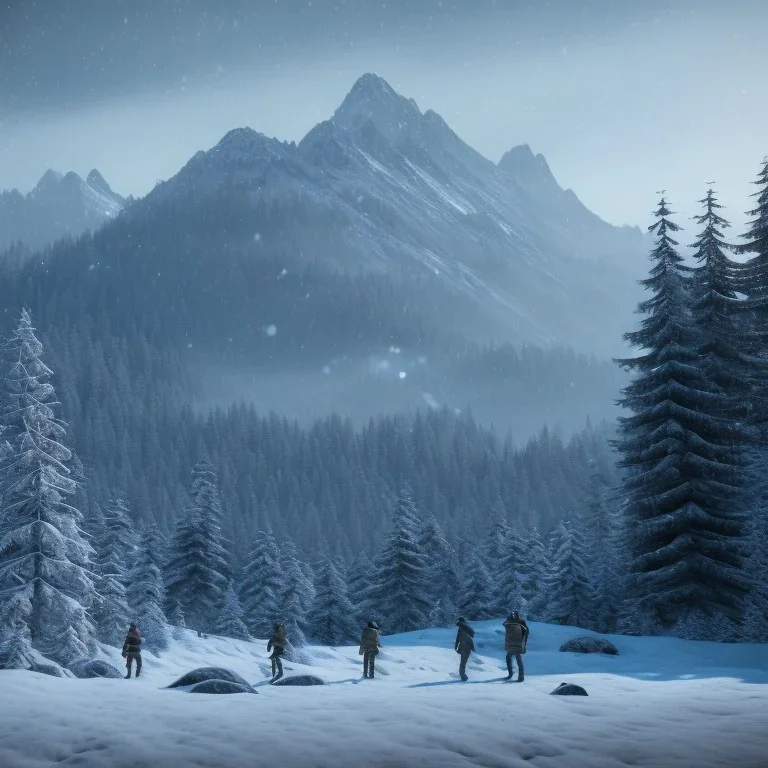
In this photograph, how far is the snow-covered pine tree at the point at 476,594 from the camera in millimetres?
49312

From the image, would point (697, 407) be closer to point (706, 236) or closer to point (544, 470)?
point (706, 236)

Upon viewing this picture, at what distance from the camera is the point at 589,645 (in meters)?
26.0

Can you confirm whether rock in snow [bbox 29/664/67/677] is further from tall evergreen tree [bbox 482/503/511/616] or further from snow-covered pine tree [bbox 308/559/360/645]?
tall evergreen tree [bbox 482/503/511/616]

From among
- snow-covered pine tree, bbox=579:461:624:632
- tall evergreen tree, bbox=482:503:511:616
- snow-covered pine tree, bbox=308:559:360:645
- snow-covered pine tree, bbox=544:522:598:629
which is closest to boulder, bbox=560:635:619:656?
snow-covered pine tree, bbox=579:461:624:632

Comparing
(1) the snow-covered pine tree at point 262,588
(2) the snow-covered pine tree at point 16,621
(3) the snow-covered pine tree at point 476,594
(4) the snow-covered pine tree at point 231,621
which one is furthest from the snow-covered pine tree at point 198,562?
(2) the snow-covered pine tree at point 16,621

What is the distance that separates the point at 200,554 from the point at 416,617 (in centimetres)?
1477

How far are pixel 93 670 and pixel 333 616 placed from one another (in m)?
29.7

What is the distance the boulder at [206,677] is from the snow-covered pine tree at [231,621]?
26.4m

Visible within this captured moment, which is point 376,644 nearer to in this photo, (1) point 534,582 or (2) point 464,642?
(2) point 464,642

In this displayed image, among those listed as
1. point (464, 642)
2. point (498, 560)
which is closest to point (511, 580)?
point (498, 560)

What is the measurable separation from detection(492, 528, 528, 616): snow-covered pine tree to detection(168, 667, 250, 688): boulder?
32767 millimetres

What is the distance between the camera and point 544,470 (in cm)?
16525

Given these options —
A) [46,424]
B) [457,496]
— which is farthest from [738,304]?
[457,496]

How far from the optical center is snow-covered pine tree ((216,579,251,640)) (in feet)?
145
